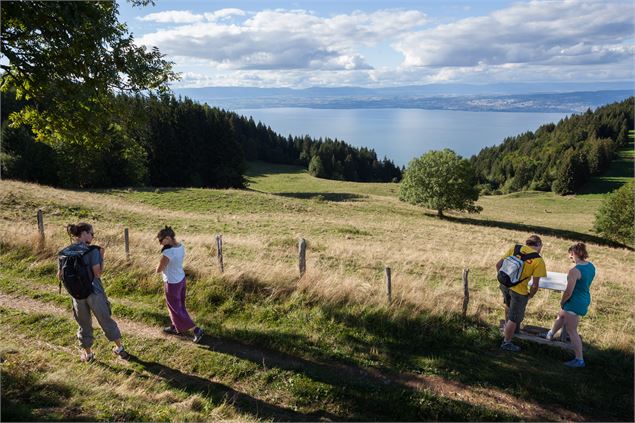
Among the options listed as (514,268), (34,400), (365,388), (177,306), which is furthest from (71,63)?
(514,268)

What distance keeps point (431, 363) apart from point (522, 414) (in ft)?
5.05

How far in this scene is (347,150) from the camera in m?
128

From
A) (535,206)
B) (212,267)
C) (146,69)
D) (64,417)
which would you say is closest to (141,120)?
(146,69)

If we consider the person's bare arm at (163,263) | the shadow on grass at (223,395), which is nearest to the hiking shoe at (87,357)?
the shadow on grass at (223,395)

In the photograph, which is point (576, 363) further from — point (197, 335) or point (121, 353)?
point (121, 353)

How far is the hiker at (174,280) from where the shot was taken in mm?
7031

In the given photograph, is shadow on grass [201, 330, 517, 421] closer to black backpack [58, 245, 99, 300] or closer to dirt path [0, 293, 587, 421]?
dirt path [0, 293, 587, 421]

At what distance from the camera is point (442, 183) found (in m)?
46.9

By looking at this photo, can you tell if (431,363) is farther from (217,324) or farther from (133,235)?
(133,235)

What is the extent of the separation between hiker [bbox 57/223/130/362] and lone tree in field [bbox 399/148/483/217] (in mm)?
43696

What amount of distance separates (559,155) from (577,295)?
13774 cm

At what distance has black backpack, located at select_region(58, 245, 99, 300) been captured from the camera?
6.26 metres

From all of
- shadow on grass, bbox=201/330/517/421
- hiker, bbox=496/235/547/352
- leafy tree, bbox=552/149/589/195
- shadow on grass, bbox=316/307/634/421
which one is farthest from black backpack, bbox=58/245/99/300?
leafy tree, bbox=552/149/589/195

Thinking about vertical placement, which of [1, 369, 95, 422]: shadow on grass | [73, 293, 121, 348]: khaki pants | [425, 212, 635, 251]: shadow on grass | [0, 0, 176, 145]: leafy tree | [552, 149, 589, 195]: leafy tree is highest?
[0, 0, 176, 145]: leafy tree
